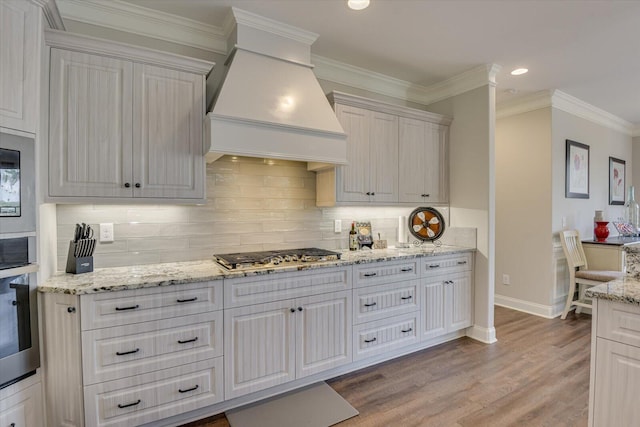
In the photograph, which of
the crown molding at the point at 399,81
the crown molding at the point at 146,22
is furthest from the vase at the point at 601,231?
the crown molding at the point at 146,22

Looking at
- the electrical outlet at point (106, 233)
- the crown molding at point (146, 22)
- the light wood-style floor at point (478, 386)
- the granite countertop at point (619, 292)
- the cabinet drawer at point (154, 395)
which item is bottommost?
the light wood-style floor at point (478, 386)

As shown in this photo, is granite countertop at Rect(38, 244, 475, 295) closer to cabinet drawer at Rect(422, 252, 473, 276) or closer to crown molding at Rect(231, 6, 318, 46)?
cabinet drawer at Rect(422, 252, 473, 276)

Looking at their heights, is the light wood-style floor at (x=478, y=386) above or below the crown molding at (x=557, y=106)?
below

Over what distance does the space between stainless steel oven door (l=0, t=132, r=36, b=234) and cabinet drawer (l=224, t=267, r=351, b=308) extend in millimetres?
1072

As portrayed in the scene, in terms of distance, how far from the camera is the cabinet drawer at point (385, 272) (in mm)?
2584

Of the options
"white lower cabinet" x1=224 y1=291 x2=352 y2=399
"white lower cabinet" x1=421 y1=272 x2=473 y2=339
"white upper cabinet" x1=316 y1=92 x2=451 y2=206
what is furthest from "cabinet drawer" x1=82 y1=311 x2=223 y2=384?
"white lower cabinet" x1=421 y1=272 x2=473 y2=339

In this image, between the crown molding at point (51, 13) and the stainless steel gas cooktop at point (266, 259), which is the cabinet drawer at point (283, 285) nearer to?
the stainless steel gas cooktop at point (266, 259)

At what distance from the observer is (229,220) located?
8.67 ft

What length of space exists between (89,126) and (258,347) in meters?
1.74

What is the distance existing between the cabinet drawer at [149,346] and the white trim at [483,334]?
8.59 ft

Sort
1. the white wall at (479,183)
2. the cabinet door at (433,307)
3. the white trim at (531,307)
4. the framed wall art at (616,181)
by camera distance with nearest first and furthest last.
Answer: the cabinet door at (433,307)
the white wall at (479,183)
the white trim at (531,307)
the framed wall art at (616,181)

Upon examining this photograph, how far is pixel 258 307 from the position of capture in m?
2.15

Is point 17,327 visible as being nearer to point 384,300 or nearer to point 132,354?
point 132,354

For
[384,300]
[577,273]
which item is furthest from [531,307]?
[384,300]
